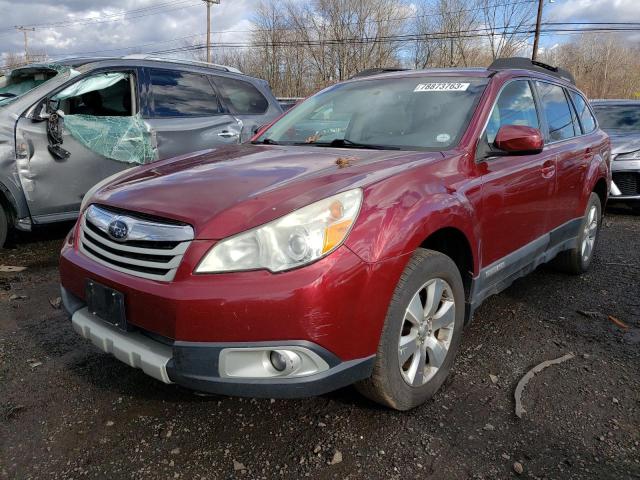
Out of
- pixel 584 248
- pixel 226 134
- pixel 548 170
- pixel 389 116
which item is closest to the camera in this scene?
pixel 389 116

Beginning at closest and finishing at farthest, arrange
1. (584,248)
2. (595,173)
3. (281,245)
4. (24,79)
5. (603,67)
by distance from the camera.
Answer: (281,245) → (595,173) → (584,248) → (24,79) → (603,67)

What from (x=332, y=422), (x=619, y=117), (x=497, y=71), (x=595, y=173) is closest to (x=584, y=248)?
(x=595, y=173)

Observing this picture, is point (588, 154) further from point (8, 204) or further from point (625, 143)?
point (8, 204)

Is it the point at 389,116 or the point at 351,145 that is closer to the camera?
the point at 351,145

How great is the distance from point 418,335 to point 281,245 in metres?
A: 0.84

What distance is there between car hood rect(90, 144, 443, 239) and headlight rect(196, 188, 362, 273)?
43 millimetres

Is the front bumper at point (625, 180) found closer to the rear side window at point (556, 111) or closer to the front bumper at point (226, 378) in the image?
the rear side window at point (556, 111)

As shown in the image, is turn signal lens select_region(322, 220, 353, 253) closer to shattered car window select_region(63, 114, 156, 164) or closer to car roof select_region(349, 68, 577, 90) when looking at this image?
car roof select_region(349, 68, 577, 90)

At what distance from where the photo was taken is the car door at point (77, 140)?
4.48 metres

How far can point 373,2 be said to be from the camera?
40.2 metres

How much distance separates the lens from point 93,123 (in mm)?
4867

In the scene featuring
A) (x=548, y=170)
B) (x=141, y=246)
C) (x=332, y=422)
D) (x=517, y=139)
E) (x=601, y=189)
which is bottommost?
(x=332, y=422)

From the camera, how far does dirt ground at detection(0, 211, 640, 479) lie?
2039mm

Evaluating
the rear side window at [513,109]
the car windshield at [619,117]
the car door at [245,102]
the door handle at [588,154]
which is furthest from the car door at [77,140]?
the car windshield at [619,117]
